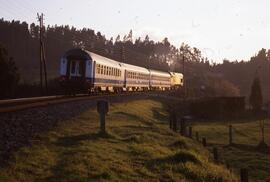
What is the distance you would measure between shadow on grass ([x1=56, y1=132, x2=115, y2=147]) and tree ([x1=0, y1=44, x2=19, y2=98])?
28.2 m

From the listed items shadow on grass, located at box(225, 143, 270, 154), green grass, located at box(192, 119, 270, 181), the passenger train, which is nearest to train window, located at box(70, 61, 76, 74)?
the passenger train

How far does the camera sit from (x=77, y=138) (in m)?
16.2

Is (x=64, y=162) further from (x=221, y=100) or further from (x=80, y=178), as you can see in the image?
(x=221, y=100)

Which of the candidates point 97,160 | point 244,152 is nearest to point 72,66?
point 244,152

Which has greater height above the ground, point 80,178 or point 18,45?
point 18,45

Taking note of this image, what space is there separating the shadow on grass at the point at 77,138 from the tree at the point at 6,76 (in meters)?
28.2

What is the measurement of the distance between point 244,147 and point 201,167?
1910cm

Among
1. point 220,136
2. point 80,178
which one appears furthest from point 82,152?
point 220,136

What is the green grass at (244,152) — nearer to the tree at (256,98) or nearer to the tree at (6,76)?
the tree at (6,76)

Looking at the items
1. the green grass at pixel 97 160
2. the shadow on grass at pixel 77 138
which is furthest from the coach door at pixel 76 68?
the shadow on grass at pixel 77 138

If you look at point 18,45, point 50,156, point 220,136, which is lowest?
point 220,136

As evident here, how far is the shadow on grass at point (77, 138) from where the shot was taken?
1496 centimetres

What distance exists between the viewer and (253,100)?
82.8 meters

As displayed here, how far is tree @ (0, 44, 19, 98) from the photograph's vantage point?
44.8 metres
